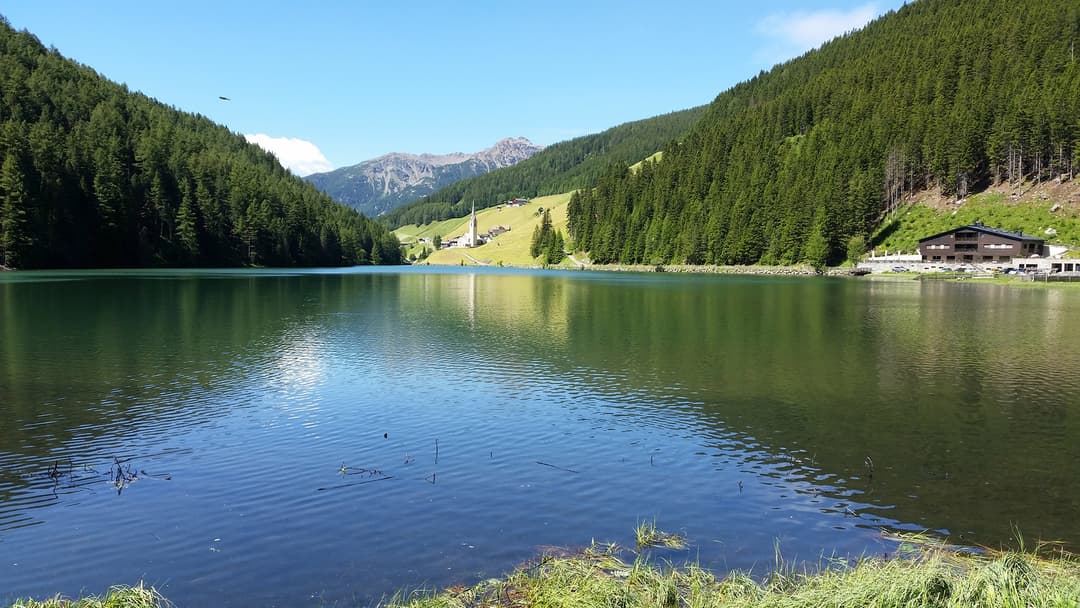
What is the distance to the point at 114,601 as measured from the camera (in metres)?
10.4

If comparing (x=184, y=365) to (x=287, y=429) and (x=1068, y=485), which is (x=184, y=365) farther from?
(x=1068, y=485)

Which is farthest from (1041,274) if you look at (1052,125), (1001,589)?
(1001,589)

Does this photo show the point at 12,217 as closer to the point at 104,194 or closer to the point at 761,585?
the point at 104,194

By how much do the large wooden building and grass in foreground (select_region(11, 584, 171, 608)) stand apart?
553 feet

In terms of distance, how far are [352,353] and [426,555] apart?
29.3 metres

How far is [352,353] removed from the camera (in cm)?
4078

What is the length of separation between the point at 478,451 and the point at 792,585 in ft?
38.7

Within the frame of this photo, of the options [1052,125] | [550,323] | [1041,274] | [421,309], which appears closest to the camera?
[550,323]

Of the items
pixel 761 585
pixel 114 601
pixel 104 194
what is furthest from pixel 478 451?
pixel 104 194

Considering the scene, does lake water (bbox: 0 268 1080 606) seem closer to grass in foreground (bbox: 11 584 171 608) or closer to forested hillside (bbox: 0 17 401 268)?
grass in foreground (bbox: 11 584 171 608)

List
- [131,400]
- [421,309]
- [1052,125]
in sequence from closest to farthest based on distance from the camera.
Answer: [131,400] → [421,309] → [1052,125]

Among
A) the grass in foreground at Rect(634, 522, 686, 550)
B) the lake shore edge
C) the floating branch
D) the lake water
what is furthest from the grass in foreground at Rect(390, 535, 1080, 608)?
the floating branch

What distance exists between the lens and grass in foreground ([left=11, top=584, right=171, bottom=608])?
10281 mm

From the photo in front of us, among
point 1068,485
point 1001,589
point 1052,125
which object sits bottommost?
point 1068,485
